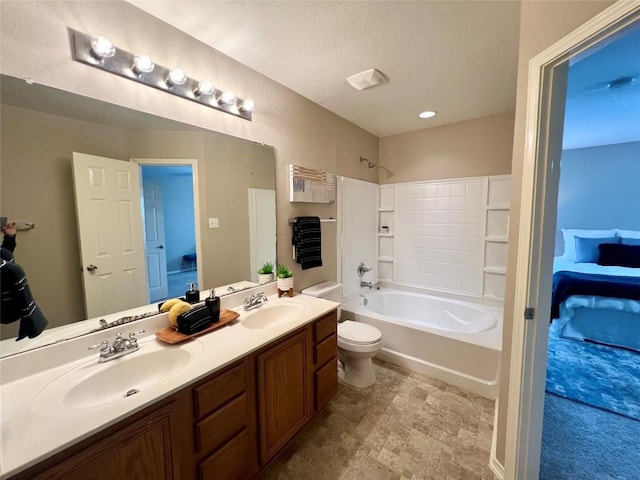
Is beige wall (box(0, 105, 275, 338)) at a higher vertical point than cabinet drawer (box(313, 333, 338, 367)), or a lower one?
higher

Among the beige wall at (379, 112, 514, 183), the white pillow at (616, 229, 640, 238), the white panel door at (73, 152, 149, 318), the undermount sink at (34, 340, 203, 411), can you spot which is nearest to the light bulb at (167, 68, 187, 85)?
the white panel door at (73, 152, 149, 318)

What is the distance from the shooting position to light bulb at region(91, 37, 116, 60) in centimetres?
119

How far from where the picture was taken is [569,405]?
6.41 feet

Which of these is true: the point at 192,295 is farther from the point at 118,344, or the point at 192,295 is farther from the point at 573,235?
the point at 573,235

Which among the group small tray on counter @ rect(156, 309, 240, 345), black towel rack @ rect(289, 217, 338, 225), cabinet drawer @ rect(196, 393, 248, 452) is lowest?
cabinet drawer @ rect(196, 393, 248, 452)

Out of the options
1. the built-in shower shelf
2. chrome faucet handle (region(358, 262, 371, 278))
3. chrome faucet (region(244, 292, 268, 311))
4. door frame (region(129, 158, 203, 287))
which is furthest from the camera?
chrome faucet handle (region(358, 262, 371, 278))

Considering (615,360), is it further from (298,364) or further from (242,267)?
(242,267)

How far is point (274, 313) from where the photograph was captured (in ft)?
6.19

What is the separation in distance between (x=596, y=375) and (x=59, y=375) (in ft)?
12.3

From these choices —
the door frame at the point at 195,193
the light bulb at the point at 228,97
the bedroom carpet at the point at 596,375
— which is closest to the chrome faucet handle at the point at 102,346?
the door frame at the point at 195,193

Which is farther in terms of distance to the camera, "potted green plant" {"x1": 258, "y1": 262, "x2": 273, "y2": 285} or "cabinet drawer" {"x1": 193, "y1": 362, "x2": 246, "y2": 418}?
"potted green plant" {"x1": 258, "y1": 262, "x2": 273, "y2": 285}

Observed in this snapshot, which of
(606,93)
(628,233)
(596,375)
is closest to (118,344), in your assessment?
(596,375)

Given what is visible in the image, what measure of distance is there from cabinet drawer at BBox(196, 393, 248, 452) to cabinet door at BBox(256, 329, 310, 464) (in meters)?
0.12

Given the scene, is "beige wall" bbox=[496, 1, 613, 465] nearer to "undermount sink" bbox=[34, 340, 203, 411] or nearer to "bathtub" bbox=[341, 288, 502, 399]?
"bathtub" bbox=[341, 288, 502, 399]
